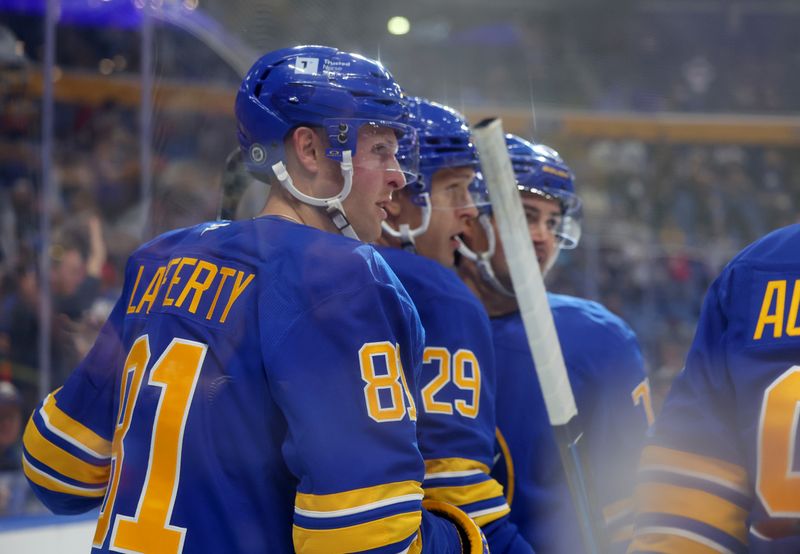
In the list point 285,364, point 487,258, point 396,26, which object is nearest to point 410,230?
point 487,258

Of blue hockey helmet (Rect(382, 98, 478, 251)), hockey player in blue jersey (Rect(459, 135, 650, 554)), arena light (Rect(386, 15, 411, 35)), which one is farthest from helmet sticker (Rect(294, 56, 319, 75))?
arena light (Rect(386, 15, 411, 35))

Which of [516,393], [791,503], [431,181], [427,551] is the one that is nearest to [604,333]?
[516,393]

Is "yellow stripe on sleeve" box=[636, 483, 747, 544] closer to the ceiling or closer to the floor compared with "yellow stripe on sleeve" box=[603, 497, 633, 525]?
closer to the ceiling

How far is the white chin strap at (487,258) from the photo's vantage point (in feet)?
6.89

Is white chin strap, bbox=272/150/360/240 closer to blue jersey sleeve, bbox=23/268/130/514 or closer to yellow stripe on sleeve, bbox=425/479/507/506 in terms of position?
blue jersey sleeve, bbox=23/268/130/514

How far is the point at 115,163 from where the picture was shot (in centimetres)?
425

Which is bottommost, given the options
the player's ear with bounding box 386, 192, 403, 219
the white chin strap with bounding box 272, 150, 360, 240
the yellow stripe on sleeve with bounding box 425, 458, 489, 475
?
the yellow stripe on sleeve with bounding box 425, 458, 489, 475

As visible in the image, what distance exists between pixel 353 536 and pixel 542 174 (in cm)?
123

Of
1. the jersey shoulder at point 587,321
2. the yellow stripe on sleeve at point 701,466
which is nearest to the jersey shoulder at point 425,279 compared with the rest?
the jersey shoulder at point 587,321

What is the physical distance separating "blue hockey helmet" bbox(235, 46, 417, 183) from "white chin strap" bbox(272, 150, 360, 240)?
1 centimetres

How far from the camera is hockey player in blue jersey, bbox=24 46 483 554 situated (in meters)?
1.17

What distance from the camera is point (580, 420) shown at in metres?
1.99

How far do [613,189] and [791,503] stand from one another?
20.8 feet

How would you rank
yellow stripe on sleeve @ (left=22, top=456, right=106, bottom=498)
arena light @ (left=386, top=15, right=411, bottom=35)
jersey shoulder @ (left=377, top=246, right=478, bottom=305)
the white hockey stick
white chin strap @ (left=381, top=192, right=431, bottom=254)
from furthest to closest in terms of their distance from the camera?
arena light @ (left=386, top=15, right=411, bottom=35) < white chin strap @ (left=381, top=192, right=431, bottom=254) < jersey shoulder @ (left=377, top=246, right=478, bottom=305) < yellow stripe on sleeve @ (left=22, top=456, right=106, bottom=498) < the white hockey stick
